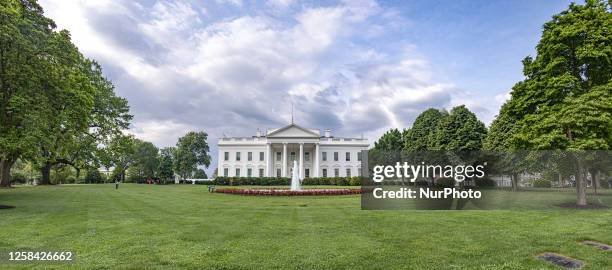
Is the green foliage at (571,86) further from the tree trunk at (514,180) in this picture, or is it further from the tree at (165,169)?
the tree at (165,169)

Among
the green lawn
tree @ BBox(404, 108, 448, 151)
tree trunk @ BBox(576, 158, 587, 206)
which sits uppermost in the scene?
tree @ BBox(404, 108, 448, 151)

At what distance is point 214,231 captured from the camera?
28.1ft

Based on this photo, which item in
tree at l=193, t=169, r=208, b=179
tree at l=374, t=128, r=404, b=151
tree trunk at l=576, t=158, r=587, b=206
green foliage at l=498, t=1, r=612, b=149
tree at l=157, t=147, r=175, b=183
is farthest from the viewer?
tree at l=193, t=169, r=208, b=179

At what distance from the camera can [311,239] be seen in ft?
25.0

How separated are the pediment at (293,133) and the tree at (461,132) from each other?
25806 mm

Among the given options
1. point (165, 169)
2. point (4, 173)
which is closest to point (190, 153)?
point (165, 169)

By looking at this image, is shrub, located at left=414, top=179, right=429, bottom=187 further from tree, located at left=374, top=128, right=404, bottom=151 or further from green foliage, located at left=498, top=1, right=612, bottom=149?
tree, located at left=374, top=128, right=404, bottom=151

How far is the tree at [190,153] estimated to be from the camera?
60.5 meters

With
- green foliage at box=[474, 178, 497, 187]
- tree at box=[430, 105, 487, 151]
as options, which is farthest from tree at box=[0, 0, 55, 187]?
tree at box=[430, 105, 487, 151]

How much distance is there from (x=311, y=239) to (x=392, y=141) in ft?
168

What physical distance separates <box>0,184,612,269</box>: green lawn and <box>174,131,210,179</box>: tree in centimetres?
5020

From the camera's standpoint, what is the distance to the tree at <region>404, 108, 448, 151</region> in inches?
1720

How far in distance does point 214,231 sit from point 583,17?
17.5 meters

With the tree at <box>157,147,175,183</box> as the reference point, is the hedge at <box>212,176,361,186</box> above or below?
below
